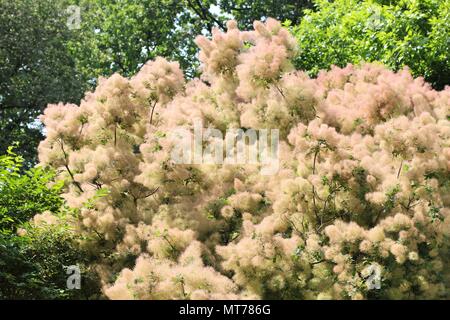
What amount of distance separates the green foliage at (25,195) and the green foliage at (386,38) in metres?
4.73

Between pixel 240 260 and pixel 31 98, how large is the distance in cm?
1187

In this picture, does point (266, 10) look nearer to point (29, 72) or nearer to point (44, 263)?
point (29, 72)

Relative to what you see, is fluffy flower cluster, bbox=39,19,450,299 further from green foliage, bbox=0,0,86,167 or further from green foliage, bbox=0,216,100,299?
green foliage, bbox=0,0,86,167

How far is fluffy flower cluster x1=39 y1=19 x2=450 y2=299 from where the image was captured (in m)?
6.64

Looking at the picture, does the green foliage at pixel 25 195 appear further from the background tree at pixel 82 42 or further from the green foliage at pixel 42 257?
the background tree at pixel 82 42

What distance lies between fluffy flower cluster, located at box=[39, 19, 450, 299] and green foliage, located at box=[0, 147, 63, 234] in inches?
10.9

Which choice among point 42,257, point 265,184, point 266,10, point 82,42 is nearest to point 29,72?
point 82,42

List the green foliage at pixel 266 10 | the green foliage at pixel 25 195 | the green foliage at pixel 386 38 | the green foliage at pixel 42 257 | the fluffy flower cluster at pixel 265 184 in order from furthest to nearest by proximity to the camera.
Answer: the green foliage at pixel 266 10 → the green foliage at pixel 386 38 → the green foliage at pixel 25 195 → the green foliage at pixel 42 257 → the fluffy flower cluster at pixel 265 184

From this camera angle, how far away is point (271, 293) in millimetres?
6816

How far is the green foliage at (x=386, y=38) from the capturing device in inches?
398

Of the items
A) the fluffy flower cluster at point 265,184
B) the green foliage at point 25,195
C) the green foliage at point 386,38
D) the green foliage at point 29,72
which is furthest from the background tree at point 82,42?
the fluffy flower cluster at point 265,184
